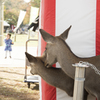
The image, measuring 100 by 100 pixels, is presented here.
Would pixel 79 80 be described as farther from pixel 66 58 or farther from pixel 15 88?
pixel 15 88

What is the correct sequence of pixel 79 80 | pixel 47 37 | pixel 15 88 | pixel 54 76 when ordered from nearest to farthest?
pixel 79 80, pixel 47 37, pixel 54 76, pixel 15 88

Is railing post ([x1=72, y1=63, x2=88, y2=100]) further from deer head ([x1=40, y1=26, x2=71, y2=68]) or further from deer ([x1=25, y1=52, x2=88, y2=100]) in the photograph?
deer ([x1=25, y1=52, x2=88, y2=100])

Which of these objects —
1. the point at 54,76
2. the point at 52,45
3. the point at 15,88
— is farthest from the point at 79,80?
the point at 15,88

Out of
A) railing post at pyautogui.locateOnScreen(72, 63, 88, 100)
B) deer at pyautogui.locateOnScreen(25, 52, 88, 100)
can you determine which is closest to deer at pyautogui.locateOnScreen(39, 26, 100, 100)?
deer at pyautogui.locateOnScreen(25, 52, 88, 100)

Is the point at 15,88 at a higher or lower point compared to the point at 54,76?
lower

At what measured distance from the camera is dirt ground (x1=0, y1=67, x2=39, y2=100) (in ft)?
16.0

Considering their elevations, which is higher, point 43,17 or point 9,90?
point 43,17

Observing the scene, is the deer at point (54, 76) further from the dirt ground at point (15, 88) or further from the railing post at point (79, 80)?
the dirt ground at point (15, 88)

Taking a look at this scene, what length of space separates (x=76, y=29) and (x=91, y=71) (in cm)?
84

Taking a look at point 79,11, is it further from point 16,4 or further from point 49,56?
point 16,4

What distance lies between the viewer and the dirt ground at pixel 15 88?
4.87 m

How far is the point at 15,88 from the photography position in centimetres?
553

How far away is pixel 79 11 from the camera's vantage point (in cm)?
313

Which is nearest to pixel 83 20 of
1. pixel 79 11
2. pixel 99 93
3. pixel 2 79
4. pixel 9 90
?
pixel 79 11
